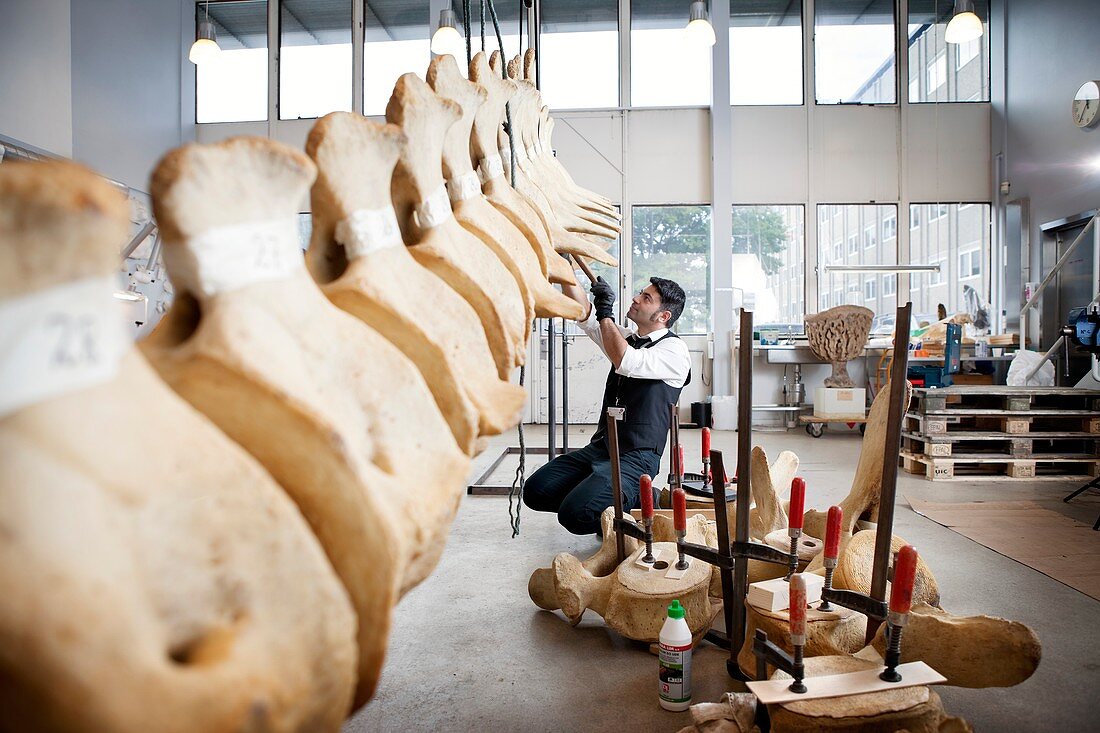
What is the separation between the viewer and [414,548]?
0.60 metres

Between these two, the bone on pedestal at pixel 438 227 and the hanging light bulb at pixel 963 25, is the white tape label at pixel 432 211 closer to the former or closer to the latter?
the bone on pedestal at pixel 438 227

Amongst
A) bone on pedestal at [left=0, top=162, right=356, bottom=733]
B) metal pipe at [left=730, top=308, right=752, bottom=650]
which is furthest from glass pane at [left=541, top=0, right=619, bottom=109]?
bone on pedestal at [left=0, top=162, right=356, bottom=733]

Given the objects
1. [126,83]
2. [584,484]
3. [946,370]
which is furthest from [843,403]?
[126,83]

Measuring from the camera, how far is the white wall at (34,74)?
5410mm

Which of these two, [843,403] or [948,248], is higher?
[948,248]

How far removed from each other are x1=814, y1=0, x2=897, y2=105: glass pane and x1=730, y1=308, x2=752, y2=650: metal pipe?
8865 millimetres

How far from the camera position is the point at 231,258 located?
1.86 ft

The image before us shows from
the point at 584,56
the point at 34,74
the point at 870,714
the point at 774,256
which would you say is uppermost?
the point at 584,56

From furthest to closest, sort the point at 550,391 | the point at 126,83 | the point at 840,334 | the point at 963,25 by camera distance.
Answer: the point at 126,83, the point at 840,334, the point at 963,25, the point at 550,391

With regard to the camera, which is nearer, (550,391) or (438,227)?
(438,227)

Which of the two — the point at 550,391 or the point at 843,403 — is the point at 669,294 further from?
the point at 843,403

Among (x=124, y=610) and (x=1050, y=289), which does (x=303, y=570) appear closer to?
(x=124, y=610)

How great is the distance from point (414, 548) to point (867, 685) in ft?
5.79

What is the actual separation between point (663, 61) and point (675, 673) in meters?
9.31
